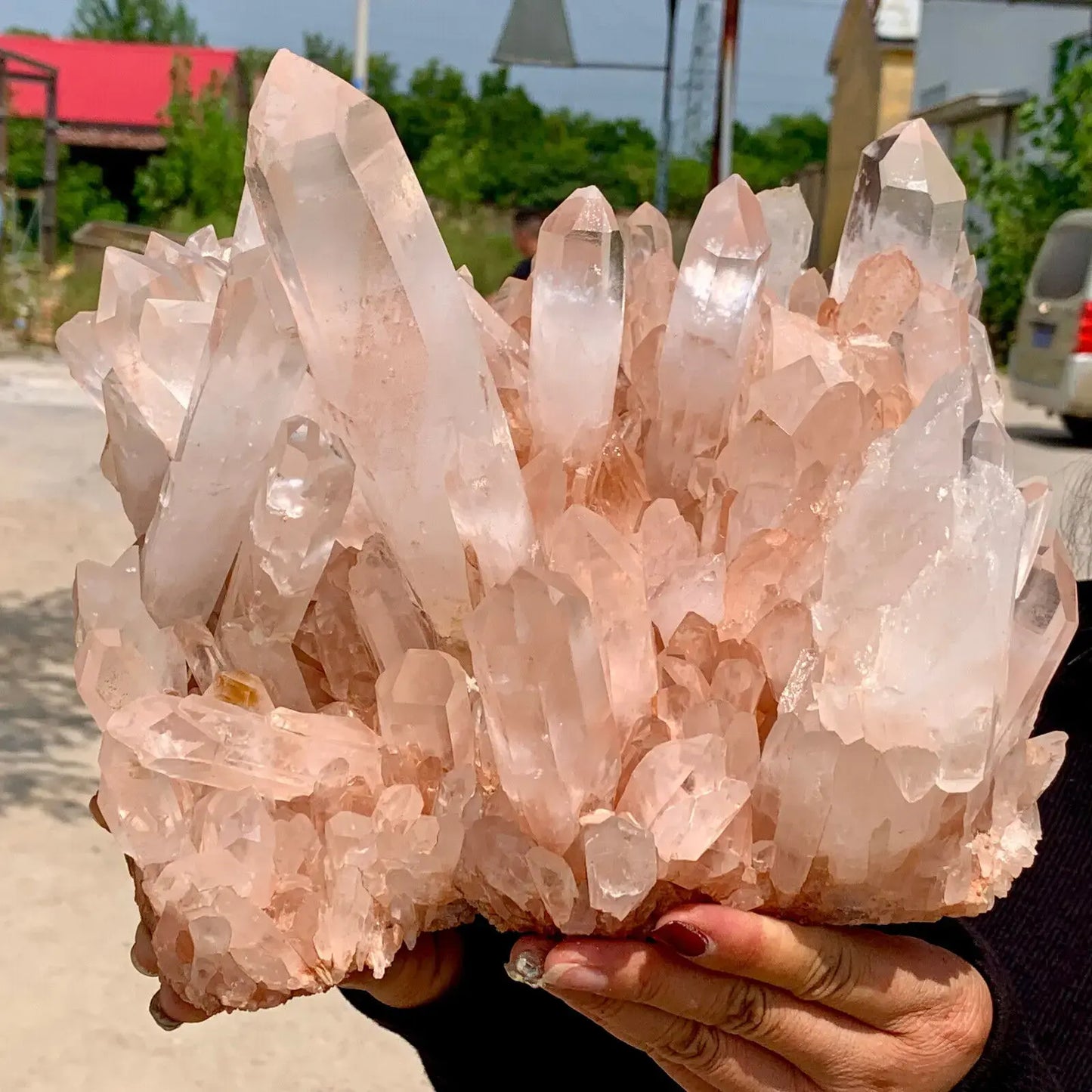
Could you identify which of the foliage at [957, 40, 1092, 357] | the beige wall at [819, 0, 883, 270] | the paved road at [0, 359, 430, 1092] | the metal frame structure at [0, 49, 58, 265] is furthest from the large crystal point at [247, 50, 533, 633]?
the beige wall at [819, 0, 883, 270]

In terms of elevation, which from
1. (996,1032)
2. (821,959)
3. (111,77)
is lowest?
(996,1032)

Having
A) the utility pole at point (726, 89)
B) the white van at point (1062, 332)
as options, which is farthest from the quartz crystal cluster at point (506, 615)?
the white van at point (1062, 332)

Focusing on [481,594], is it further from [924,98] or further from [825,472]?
[924,98]

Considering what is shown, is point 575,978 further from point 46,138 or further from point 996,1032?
point 46,138

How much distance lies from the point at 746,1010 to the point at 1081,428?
8050 millimetres

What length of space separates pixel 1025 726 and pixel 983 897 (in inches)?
3.3

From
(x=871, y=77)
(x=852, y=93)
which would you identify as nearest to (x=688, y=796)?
(x=871, y=77)

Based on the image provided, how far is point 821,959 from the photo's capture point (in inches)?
23.3

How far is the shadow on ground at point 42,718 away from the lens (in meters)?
2.81

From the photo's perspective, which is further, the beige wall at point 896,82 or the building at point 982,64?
the building at point 982,64

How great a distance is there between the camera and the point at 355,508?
23.4 inches

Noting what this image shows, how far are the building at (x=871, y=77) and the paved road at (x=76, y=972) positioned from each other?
9455 mm

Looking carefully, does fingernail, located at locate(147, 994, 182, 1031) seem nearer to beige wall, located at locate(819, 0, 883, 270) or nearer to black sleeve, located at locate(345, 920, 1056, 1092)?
black sleeve, located at locate(345, 920, 1056, 1092)

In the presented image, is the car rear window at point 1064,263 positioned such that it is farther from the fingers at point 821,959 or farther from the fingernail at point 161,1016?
the fingernail at point 161,1016
